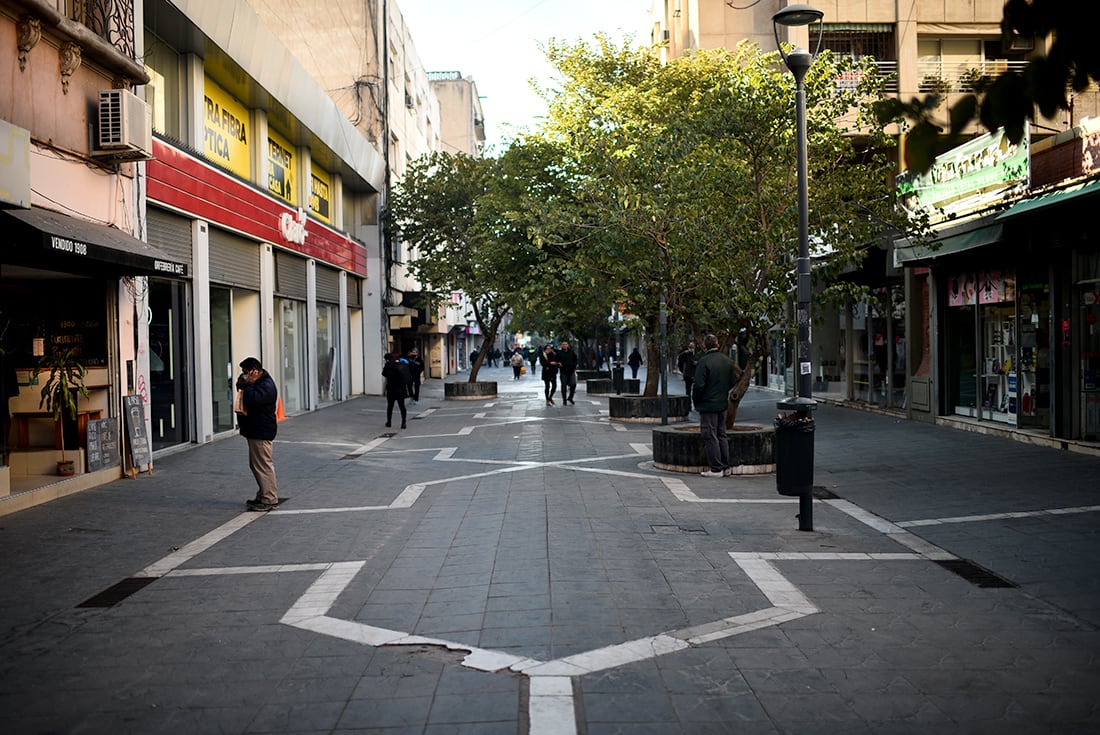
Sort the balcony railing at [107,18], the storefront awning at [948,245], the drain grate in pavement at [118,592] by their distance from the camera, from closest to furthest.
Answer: the drain grate in pavement at [118,592], the balcony railing at [107,18], the storefront awning at [948,245]

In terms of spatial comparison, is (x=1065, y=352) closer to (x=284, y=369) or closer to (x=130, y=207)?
(x=130, y=207)

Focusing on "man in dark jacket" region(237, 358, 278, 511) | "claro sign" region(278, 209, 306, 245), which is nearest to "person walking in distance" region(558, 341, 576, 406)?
"claro sign" region(278, 209, 306, 245)

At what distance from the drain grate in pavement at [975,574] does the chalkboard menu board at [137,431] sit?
1058cm

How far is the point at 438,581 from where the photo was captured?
7.29 m

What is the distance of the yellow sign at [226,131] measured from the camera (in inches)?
747

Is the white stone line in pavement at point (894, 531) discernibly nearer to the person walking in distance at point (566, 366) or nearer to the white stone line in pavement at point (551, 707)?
the white stone line in pavement at point (551, 707)

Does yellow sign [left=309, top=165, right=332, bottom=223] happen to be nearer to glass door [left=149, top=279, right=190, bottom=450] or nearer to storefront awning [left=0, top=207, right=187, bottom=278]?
glass door [left=149, top=279, right=190, bottom=450]

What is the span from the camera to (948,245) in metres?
16.8

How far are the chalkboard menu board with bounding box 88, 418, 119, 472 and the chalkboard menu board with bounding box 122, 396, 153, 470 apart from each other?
0.68 feet

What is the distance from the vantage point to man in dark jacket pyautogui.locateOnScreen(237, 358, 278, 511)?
11055 mm

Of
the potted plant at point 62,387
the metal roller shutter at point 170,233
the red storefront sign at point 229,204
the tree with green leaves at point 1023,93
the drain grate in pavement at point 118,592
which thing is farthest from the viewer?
the red storefront sign at point 229,204

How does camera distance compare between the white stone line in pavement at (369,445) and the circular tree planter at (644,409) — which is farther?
the circular tree planter at (644,409)

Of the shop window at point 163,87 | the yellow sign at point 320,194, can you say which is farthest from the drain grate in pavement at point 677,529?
the yellow sign at point 320,194

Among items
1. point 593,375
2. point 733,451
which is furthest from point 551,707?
point 593,375
